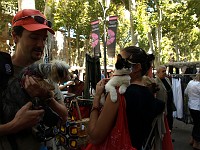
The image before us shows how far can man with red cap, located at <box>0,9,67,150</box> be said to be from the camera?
1.47 m

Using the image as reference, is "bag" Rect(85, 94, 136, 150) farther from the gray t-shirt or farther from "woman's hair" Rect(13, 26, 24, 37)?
"woman's hair" Rect(13, 26, 24, 37)

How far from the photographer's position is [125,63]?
6.79ft

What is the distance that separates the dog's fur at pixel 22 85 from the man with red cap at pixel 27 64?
0.05 metres

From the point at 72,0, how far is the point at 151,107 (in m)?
22.1

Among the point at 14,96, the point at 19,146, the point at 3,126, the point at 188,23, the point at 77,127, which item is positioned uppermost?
the point at 188,23

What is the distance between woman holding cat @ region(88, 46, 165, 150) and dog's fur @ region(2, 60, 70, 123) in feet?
1.83

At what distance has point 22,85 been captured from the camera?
150 cm

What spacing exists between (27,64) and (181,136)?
722 cm

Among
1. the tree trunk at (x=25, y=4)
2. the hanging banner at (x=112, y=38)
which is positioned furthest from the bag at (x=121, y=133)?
the hanging banner at (x=112, y=38)

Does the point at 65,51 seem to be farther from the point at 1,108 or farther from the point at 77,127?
the point at 1,108

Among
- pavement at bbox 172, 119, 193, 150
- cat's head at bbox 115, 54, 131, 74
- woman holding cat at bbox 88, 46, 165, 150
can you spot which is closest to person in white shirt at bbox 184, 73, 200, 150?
pavement at bbox 172, 119, 193, 150

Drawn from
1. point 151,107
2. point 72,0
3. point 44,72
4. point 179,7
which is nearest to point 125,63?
point 151,107

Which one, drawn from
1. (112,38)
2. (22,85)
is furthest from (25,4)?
(22,85)

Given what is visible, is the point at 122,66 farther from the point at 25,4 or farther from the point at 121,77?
the point at 25,4
